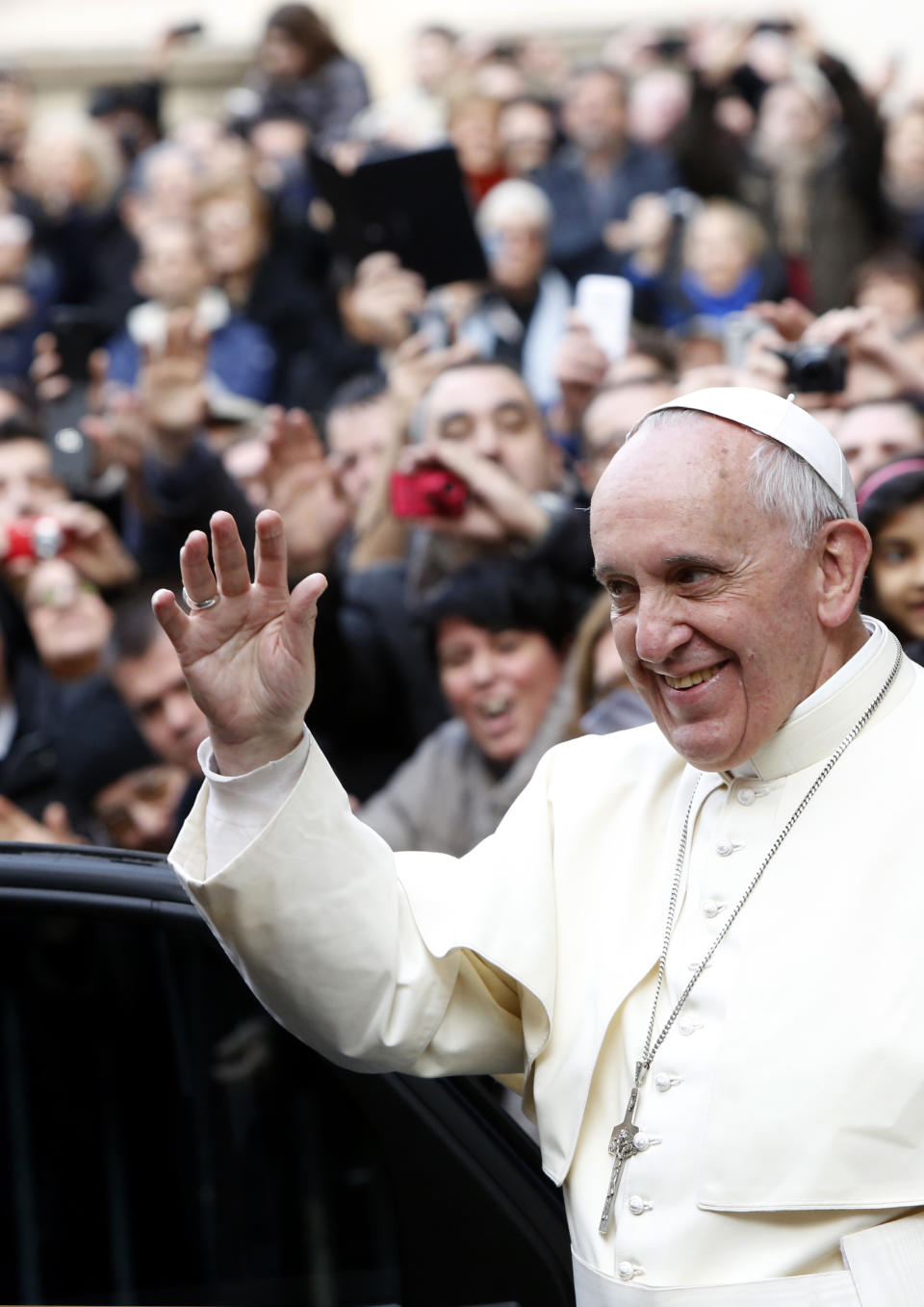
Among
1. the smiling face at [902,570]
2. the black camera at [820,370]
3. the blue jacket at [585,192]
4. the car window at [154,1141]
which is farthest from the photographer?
the blue jacket at [585,192]

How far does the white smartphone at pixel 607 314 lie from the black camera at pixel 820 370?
46.8 inches

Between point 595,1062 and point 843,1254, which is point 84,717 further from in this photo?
point 843,1254

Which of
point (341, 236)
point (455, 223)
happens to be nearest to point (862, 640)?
point (455, 223)

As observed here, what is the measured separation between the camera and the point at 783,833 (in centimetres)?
208

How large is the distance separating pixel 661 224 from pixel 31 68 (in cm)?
725

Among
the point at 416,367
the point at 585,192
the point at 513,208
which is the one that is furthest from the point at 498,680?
the point at 585,192

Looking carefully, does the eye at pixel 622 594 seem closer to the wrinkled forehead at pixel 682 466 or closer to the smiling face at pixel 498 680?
the wrinkled forehead at pixel 682 466

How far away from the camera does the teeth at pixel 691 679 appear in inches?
79.7

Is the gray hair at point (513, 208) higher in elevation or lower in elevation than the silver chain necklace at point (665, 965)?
higher

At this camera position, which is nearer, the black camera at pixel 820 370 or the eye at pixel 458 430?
the black camera at pixel 820 370

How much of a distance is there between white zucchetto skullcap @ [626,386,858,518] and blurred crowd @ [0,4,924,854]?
4.80 feet

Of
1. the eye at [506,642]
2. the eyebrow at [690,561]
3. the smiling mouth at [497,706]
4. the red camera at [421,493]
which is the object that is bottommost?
the smiling mouth at [497,706]

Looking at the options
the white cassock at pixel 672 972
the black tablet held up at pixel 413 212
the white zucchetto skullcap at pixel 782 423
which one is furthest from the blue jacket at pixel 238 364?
the white zucchetto skullcap at pixel 782 423

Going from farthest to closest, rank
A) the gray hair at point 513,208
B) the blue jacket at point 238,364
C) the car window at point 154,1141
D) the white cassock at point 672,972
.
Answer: the blue jacket at point 238,364 → the gray hair at point 513,208 → the car window at point 154,1141 → the white cassock at point 672,972
